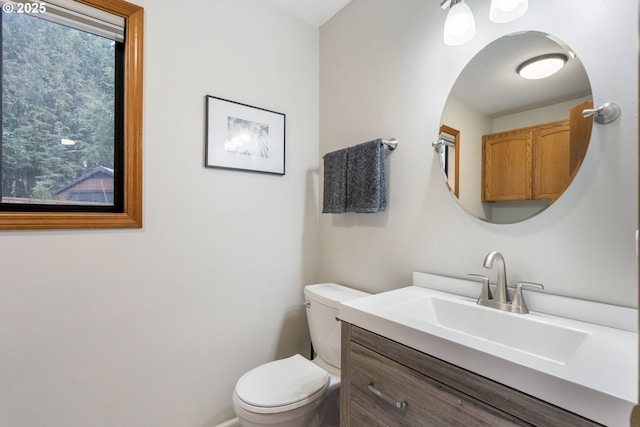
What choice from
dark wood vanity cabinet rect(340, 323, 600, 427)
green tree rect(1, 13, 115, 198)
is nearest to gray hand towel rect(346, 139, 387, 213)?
dark wood vanity cabinet rect(340, 323, 600, 427)

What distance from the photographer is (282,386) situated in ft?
4.37

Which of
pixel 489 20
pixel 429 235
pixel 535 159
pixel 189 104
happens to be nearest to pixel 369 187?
pixel 429 235

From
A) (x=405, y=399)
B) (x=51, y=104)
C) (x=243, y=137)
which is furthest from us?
(x=243, y=137)

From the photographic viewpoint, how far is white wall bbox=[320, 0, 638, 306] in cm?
86

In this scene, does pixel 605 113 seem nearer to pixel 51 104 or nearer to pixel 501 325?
pixel 501 325

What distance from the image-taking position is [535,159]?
1.04m

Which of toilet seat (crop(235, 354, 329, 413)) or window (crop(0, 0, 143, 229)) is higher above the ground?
window (crop(0, 0, 143, 229))

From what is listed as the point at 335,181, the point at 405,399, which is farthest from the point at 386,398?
the point at 335,181

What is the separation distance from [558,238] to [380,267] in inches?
31.5

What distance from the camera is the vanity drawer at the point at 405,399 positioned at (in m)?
0.70

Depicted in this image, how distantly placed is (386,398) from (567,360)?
481mm

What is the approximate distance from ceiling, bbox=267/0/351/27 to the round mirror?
1.05 m

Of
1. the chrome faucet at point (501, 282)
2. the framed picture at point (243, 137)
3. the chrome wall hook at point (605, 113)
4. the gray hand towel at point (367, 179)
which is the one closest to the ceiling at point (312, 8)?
the framed picture at point (243, 137)

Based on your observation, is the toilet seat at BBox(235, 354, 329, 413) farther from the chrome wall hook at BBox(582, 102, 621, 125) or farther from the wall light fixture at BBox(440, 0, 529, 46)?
the wall light fixture at BBox(440, 0, 529, 46)
